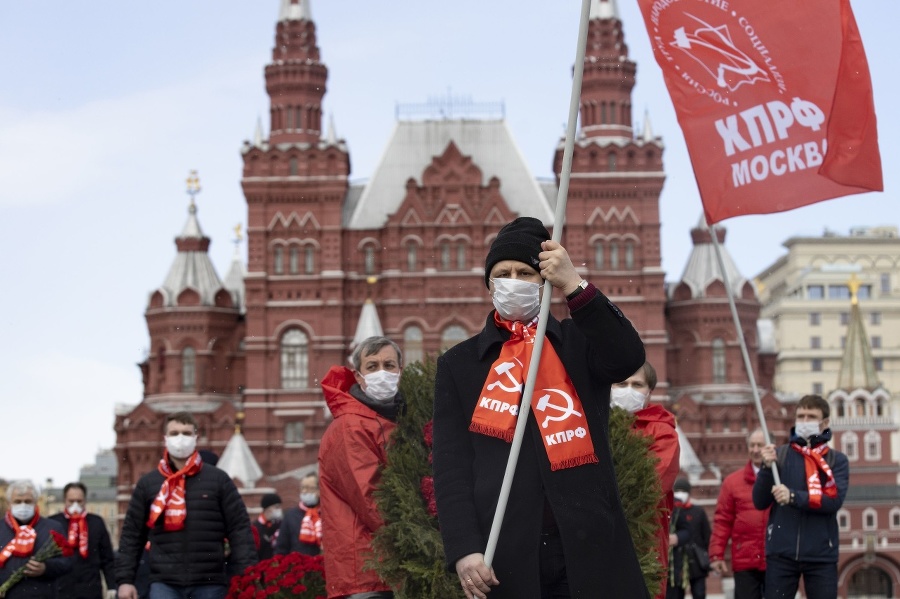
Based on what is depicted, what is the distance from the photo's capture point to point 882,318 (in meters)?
91.5

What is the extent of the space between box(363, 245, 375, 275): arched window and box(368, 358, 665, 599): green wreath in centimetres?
4394

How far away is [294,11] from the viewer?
172 ft

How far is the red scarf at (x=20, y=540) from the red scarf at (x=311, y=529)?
12.3 ft

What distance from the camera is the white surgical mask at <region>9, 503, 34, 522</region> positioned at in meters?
10.2

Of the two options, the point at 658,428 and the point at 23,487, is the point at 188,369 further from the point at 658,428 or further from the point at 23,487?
the point at 658,428

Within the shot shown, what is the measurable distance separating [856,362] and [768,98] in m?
60.7

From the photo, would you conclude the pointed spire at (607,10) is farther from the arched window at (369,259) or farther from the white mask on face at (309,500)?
the white mask on face at (309,500)

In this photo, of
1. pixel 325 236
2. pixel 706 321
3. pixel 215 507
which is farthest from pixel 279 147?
pixel 215 507

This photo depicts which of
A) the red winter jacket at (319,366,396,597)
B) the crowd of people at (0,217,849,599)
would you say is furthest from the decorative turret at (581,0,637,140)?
the red winter jacket at (319,366,396,597)

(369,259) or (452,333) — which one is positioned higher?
(369,259)

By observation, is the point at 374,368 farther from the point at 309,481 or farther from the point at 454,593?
the point at 309,481

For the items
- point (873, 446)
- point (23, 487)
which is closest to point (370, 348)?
point (23, 487)

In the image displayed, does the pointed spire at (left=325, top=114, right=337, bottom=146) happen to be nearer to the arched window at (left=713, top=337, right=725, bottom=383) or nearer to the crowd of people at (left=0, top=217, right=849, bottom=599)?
the arched window at (left=713, top=337, right=725, bottom=383)

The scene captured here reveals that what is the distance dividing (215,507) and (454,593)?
2938mm
